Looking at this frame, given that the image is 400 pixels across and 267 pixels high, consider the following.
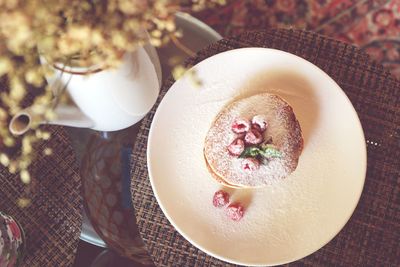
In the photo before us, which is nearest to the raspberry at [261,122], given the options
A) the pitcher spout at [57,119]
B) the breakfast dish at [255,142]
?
the breakfast dish at [255,142]

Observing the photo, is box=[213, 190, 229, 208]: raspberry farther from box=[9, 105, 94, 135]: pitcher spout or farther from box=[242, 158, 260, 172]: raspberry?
box=[9, 105, 94, 135]: pitcher spout

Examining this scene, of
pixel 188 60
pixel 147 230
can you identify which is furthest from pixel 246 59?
pixel 147 230

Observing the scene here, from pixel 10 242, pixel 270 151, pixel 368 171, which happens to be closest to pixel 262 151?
pixel 270 151

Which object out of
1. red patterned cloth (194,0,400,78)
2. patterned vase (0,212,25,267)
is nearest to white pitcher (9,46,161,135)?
patterned vase (0,212,25,267)

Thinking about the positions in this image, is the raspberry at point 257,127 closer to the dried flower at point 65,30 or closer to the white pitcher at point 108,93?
the white pitcher at point 108,93

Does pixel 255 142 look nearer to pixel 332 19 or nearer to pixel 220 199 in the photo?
pixel 220 199

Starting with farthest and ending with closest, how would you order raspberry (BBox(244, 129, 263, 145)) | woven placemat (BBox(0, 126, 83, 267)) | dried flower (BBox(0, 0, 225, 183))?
woven placemat (BBox(0, 126, 83, 267)) < raspberry (BBox(244, 129, 263, 145)) < dried flower (BBox(0, 0, 225, 183))
